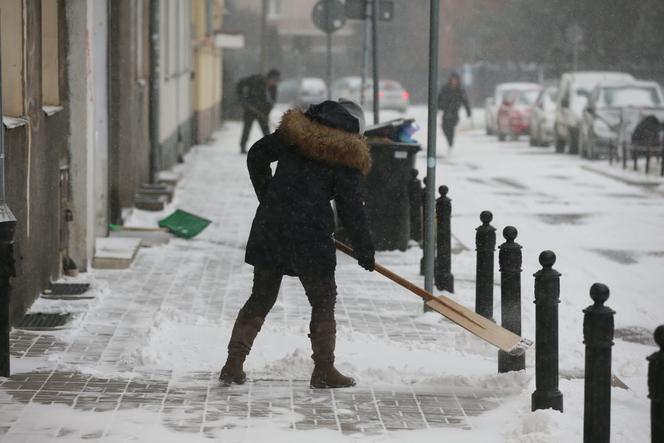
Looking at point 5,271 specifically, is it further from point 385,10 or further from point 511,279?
point 385,10

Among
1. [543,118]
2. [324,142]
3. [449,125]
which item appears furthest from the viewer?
[543,118]

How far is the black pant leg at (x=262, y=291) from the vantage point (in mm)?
7781

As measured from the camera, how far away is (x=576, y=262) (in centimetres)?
1379

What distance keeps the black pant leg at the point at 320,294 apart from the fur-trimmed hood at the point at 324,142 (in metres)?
0.62

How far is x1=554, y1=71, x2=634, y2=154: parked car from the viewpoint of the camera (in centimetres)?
3195

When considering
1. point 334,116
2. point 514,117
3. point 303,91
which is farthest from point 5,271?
point 303,91

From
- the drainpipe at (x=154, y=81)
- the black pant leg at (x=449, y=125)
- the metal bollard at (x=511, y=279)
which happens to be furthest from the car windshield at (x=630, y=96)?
the metal bollard at (x=511, y=279)

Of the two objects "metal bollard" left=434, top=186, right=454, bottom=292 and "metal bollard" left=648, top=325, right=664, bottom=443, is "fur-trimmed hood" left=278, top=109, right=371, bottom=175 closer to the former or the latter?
"metal bollard" left=648, top=325, right=664, bottom=443

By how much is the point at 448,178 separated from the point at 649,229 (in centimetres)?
819

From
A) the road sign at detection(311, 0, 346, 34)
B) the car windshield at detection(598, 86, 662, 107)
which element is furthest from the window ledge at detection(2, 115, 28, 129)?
the car windshield at detection(598, 86, 662, 107)

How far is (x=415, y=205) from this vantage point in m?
14.2

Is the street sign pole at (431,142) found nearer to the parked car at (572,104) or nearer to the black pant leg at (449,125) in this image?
the parked car at (572,104)

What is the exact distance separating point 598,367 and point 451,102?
25.2 m

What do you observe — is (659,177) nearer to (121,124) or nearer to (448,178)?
(448,178)
